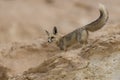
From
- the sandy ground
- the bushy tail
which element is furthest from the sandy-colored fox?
the sandy ground

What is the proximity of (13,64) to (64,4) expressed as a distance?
16.6m

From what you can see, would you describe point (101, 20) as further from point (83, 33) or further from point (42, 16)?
point (42, 16)

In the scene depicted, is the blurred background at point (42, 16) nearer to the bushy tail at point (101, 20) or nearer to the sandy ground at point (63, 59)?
the sandy ground at point (63, 59)

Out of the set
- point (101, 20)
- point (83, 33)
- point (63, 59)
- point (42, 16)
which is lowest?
point (63, 59)

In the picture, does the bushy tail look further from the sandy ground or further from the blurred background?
the blurred background

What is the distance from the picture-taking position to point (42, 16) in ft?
82.4

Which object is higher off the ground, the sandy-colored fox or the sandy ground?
the sandy-colored fox

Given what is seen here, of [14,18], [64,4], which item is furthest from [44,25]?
[64,4]

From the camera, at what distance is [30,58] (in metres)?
10.8

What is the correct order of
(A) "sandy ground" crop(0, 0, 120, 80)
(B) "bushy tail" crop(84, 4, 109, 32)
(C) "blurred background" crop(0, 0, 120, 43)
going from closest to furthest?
(A) "sandy ground" crop(0, 0, 120, 80), (B) "bushy tail" crop(84, 4, 109, 32), (C) "blurred background" crop(0, 0, 120, 43)

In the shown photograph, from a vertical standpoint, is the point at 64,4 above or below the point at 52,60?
above

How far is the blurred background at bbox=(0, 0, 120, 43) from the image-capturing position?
2281 cm

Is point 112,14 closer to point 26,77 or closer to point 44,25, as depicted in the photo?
point 44,25

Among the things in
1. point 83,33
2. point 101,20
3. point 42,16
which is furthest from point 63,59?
point 42,16
